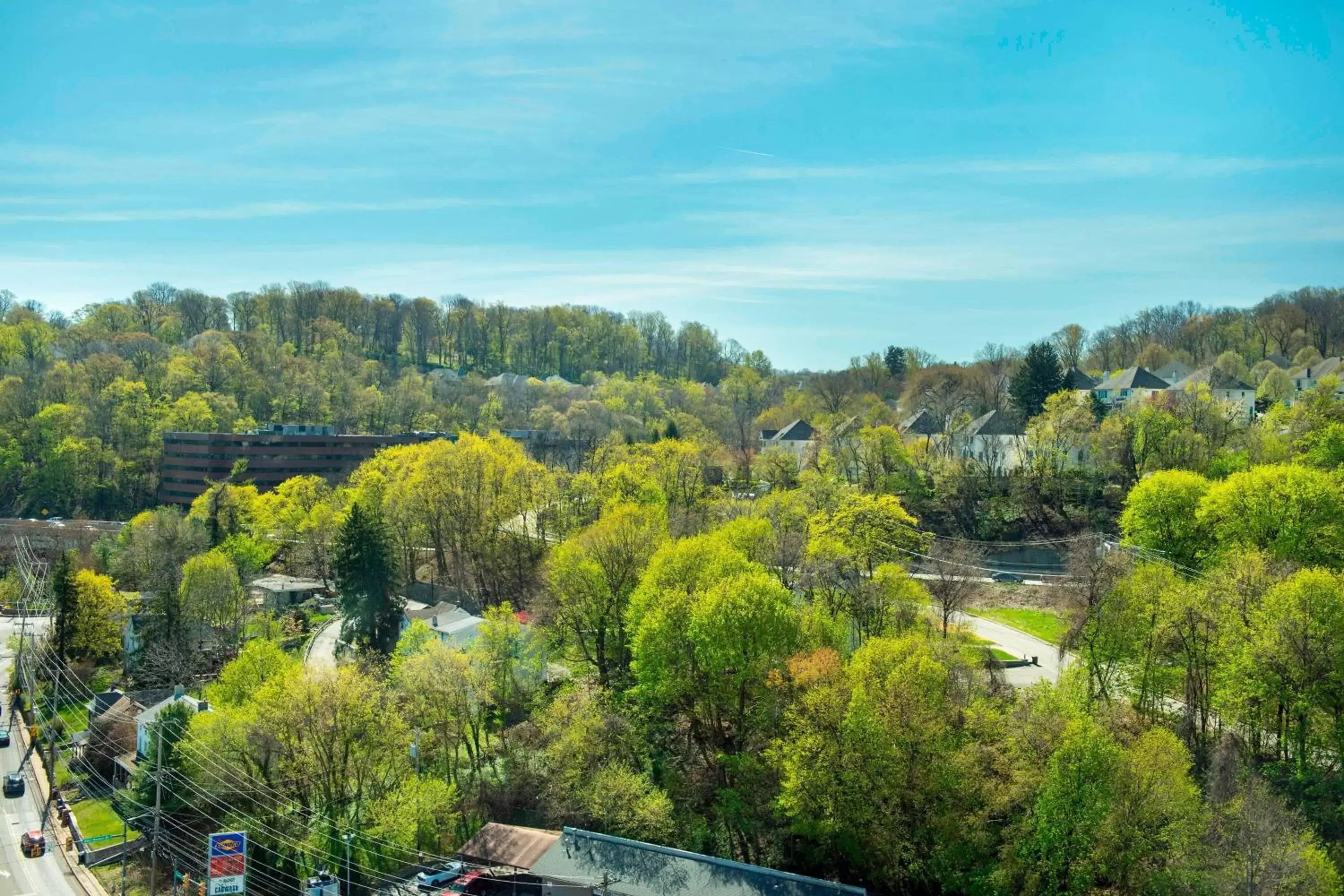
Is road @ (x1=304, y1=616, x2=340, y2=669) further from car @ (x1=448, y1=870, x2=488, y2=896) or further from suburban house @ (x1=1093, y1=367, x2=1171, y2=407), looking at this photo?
suburban house @ (x1=1093, y1=367, x2=1171, y2=407)

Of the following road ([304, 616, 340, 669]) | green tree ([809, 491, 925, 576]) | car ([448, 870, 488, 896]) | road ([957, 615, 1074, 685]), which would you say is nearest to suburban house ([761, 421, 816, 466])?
green tree ([809, 491, 925, 576])

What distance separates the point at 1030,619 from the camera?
47.0m

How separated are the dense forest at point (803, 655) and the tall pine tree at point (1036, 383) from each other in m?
0.23

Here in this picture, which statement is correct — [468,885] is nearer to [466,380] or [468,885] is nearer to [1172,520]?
[1172,520]

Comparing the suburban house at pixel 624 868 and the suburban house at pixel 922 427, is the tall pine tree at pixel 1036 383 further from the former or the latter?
the suburban house at pixel 624 868

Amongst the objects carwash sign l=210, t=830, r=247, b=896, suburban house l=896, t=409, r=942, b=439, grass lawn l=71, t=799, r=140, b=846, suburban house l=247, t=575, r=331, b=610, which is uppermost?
suburban house l=896, t=409, r=942, b=439

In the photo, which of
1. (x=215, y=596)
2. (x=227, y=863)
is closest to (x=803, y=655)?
(x=227, y=863)

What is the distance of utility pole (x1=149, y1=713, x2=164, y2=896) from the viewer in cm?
2878

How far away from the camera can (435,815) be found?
104 ft

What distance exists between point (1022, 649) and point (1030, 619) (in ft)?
17.9

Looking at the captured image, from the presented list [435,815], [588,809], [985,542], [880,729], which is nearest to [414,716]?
[435,815]

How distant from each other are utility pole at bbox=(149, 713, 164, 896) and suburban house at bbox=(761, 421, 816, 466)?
47.8 m

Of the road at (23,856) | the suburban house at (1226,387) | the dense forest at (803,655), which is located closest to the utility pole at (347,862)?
the dense forest at (803,655)

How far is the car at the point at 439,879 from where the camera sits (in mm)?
29562
